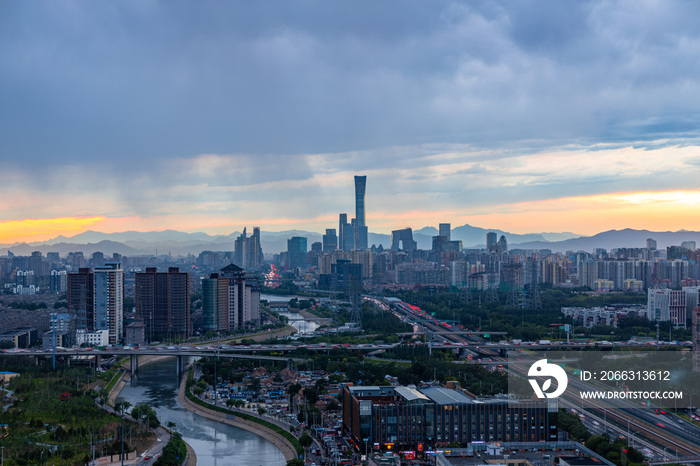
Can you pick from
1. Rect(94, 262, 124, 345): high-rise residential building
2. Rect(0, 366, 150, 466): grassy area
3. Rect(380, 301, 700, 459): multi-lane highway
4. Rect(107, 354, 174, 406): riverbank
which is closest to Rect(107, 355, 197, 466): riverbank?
Rect(107, 354, 174, 406): riverbank

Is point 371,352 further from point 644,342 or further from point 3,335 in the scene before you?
point 3,335

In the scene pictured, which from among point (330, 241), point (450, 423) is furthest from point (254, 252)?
point (450, 423)

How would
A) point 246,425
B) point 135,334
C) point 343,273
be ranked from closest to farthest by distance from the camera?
point 246,425 < point 135,334 < point 343,273

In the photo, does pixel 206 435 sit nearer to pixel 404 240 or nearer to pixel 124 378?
pixel 124 378

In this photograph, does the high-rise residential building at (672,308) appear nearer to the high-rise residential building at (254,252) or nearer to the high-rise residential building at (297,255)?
the high-rise residential building at (297,255)

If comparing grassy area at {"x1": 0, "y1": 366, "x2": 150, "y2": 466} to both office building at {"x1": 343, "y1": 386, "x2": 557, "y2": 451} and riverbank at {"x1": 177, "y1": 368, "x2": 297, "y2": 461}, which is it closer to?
riverbank at {"x1": 177, "y1": 368, "x2": 297, "y2": 461}

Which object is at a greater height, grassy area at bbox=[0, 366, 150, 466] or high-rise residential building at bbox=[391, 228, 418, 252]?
high-rise residential building at bbox=[391, 228, 418, 252]

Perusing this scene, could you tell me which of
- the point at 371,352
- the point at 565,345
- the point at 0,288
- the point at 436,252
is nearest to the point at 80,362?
the point at 371,352
